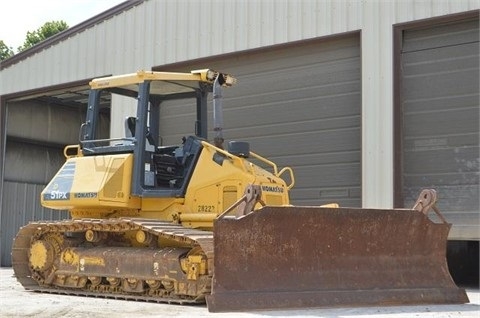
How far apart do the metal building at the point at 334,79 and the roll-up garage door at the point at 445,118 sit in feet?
0.06

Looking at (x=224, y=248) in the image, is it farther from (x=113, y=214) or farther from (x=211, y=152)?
(x=113, y=214)

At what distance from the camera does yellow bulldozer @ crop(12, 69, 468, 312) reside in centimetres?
757

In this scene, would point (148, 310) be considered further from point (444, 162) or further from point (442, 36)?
point (442, 36)

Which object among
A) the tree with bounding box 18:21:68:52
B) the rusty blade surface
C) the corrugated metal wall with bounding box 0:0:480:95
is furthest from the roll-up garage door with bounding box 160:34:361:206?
the tree with bounding box 18:21:68:52

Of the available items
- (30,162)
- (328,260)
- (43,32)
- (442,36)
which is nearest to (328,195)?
(442,36)

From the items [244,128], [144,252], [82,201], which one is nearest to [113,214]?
[82,201]

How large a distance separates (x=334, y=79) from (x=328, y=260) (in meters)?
6.58

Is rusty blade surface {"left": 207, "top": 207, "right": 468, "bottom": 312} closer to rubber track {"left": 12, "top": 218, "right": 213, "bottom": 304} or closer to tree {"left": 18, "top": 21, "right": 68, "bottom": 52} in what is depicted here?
rubber track {"left": 12, "top": 218, "right": 213, "bottom": 304}

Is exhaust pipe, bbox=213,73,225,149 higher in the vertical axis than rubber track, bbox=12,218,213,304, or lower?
higher

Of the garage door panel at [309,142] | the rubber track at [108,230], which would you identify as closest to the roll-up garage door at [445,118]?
the garage door panel at [309,142]

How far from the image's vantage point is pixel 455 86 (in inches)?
487

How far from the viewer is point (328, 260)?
26.2 ft

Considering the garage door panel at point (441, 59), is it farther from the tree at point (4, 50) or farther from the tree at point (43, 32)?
the tree at point (4, 50)

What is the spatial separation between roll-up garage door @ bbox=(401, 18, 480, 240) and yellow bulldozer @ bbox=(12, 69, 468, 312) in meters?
3.32
